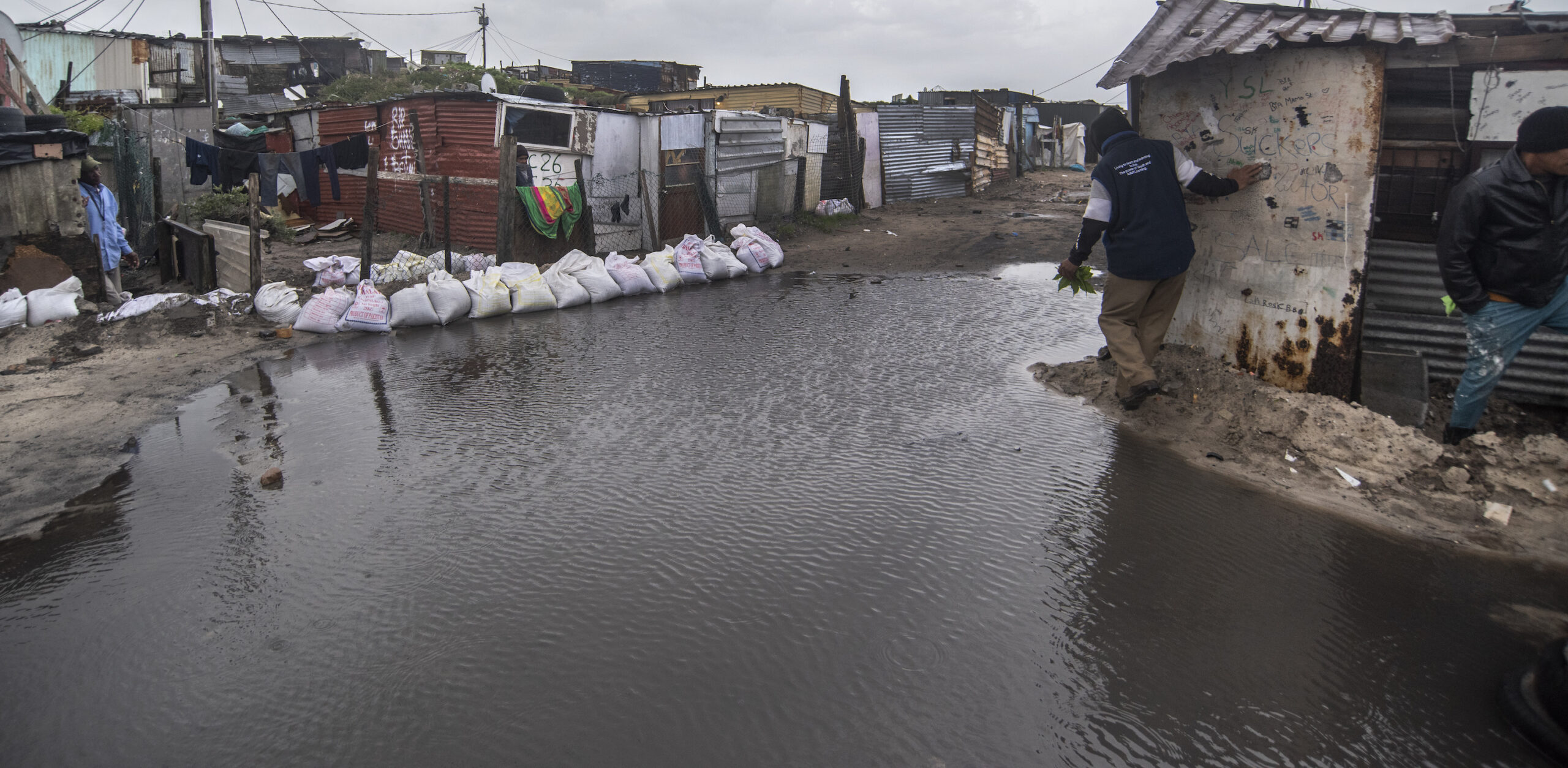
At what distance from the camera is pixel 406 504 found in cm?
398

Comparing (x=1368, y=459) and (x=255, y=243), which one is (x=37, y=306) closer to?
(x=255, y=243)

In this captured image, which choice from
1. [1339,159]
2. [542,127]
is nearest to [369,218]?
[542,127]

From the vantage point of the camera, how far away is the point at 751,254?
11.4m

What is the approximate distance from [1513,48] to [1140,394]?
236 centimetres

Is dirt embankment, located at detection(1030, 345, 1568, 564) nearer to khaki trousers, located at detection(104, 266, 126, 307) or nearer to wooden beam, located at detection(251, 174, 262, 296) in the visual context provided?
wooden beam, located at detection(251, 174, 262, 296)

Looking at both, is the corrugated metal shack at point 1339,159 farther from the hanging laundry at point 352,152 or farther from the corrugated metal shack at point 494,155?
the hanging laundry at point 352,152

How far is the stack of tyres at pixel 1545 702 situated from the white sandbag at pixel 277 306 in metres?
8.58

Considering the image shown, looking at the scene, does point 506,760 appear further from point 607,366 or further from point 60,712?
point 607,366

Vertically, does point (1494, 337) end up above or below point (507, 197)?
below

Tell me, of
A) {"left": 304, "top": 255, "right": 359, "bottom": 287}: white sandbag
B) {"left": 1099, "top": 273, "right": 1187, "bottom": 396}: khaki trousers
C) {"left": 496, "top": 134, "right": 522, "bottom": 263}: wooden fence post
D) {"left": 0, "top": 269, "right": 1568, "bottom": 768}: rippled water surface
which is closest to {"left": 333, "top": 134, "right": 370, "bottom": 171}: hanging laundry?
{"left": 496, "top": 134, "right": 522, "bottom": 263}: wooden fence post

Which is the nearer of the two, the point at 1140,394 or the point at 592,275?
the point at 1140,394

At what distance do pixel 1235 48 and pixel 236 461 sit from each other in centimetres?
560

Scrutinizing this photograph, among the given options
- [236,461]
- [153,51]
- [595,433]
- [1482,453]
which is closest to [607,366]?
[595,433]

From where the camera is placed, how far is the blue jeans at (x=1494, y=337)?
3.82 meters
